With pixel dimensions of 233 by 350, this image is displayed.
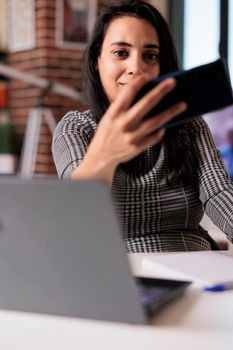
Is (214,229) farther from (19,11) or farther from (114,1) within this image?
(19,11)

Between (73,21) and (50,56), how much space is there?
0.29 meters

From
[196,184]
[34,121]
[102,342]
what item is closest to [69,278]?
[102,342]

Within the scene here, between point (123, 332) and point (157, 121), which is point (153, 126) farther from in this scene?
point (123, 332)

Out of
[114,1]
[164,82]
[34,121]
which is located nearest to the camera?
[164,82]

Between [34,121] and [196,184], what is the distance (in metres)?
2.20

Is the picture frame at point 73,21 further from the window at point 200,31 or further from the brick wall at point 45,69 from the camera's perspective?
the window at point 200,31

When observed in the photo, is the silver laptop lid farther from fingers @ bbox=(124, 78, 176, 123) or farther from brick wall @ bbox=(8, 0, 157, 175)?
brick wall @ bbox=(8, 0, 157, 175)

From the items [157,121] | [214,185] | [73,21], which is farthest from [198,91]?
[73,21]

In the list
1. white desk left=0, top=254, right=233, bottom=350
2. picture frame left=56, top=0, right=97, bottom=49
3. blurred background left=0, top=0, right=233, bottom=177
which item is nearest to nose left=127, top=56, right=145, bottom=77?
white desk left=0, top=254, right=233, bottom=350

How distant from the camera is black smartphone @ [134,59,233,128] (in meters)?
0.76

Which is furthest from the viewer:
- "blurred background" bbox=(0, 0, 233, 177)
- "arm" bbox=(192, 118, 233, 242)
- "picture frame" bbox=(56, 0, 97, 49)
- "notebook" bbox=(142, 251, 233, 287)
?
"picture frame" bbox=(56, 0, 97, 49)

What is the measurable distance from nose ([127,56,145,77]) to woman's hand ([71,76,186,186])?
0.56 m

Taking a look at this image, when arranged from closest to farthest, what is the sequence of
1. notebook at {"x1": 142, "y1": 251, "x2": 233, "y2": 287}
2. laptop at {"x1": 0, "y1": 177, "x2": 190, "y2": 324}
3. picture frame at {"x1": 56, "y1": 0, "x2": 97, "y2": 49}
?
1. laptop at {"x1": 0, "y1": 177, "x2": 190, "y2": 324}
2. notebook at {"x1": 142, "y1": 251, "x2": 233, "y2": 287}
3. picture frame at {"x1": 56, "y1": 0, "x2": 97, "y2": 49}

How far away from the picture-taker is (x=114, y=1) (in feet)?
5.09
